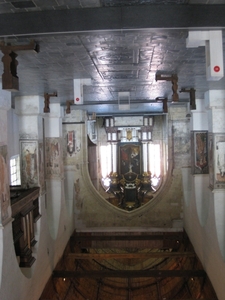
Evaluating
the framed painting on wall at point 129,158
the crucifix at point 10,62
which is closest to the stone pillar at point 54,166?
the crucifix at point 10,62

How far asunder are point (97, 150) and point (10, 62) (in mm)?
15249

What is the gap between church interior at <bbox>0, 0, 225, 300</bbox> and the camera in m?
4.16

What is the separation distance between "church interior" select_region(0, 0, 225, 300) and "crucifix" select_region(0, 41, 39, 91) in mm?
14

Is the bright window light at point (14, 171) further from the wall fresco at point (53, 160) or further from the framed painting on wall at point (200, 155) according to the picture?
the framed painting on wall at point (200, 155)

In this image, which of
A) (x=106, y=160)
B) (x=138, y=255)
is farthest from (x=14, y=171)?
(x=106, y=160)

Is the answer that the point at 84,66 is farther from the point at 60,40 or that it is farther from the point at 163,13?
the point at 163,13

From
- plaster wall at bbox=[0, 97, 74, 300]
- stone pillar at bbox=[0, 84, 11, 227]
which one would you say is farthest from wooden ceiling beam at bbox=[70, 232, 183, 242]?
stone pillar at bbox=[0, 84, 11, 227]

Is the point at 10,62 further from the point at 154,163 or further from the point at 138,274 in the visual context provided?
the point at 154,163

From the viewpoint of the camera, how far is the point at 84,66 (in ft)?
20.4

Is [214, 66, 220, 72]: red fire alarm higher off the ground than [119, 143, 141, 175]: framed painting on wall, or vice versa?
[214, 66, 220, 72]: red fire alarm

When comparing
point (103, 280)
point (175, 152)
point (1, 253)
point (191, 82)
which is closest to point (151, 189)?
point (175, 152)

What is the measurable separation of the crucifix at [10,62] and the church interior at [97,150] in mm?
14

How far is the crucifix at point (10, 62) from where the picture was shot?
464 cm

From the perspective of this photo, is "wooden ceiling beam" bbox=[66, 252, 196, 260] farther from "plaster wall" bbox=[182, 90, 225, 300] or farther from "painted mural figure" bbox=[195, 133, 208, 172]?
"painted mural figure" bbox=[195, 133, 208, 172]
